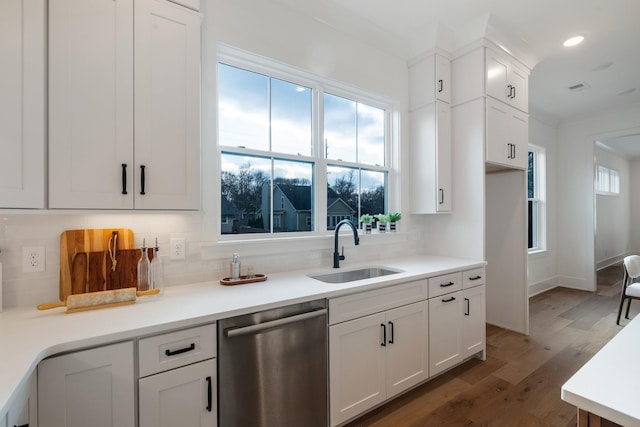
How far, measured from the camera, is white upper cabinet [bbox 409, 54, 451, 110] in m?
2.86

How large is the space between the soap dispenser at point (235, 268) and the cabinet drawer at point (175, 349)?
1.88ft

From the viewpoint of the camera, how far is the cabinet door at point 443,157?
2854mm

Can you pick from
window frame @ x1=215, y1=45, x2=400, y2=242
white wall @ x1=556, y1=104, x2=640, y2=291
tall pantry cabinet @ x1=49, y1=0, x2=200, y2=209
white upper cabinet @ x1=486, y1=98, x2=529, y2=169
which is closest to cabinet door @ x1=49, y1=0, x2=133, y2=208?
tall pantry cabinet @ x1=49, y1=0, x2=200, y2=209

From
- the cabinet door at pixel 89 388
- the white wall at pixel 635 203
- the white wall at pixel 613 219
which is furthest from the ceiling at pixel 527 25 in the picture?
the white wall at pixel 635 203

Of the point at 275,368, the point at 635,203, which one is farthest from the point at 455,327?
the point at 635,203

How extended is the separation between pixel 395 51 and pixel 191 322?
293 cm

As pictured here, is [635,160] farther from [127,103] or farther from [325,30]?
[127,103]

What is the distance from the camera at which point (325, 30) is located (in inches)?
97.5

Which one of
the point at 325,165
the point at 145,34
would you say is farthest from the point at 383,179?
the point at 145,34

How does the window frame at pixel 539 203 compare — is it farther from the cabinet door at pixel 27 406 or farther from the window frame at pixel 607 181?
the cabinet door at pixel 27 406

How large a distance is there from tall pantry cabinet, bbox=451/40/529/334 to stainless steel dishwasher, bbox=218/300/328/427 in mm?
2131

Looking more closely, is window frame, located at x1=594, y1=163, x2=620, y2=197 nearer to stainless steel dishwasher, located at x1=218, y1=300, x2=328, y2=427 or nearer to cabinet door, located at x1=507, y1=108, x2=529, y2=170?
cabinet door, located at x1=507, y1=108, x2=529, y2=170

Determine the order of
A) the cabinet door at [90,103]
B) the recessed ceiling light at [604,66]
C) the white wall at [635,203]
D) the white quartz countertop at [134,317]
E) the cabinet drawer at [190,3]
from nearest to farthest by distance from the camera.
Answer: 1. the white quartz countertop at [134,317]
2. the cabinet door at [90,103]
3. the cabinet drawer at [190,3]
4. the recessed ceiling light at [604,66]
5. the white wall at [635,203]

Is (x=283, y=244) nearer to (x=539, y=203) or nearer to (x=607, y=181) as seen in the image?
(x=539, y=203)
